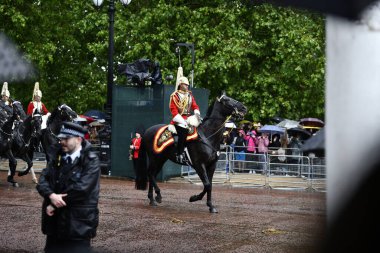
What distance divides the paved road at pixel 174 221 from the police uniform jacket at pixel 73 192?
21.4 inches

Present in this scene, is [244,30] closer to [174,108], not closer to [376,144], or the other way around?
[174,108]

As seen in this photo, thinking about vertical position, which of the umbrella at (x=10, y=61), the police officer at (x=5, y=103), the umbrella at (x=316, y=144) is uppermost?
the police officer at (x=5, y=103)

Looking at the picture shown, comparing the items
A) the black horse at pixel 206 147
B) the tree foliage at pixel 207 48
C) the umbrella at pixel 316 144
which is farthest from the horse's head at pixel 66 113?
the umbrella at pixel 316 144

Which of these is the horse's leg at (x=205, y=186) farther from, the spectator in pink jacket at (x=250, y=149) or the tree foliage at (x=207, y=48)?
the tree foliage at (x=207, y=48)

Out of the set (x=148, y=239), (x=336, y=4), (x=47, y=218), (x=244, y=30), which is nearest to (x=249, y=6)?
(x=336, y=4)

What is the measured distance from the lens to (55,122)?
15.9 metres

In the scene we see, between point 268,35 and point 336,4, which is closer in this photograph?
point 336,4

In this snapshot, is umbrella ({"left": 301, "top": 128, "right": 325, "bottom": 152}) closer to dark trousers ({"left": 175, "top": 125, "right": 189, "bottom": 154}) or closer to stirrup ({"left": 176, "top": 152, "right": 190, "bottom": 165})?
dark trousers ({"left": 175, "top": 125, "right": 189, "bottom": 154})

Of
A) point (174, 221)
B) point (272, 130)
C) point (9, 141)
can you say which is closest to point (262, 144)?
point (272, 130)

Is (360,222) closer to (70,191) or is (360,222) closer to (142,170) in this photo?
(70,191)

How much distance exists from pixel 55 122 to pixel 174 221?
6699mm

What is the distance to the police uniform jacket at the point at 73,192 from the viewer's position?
14.9ft

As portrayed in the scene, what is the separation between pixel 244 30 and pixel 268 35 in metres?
0.93

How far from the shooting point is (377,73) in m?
1.11
